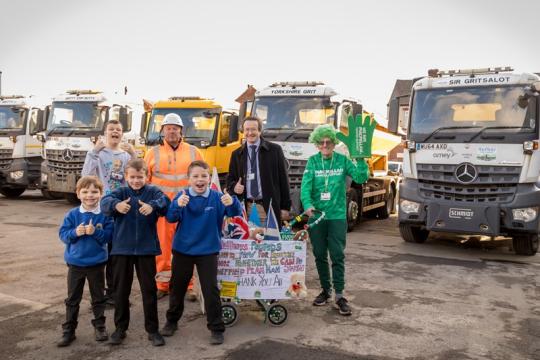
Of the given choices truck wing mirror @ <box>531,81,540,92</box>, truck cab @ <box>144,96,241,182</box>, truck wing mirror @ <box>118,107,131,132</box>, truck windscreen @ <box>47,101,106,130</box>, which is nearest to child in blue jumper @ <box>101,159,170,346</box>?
truck wing mirror @ <box>531,81,540,92</box>

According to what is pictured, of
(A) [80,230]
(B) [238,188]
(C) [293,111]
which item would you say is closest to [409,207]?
(C) [293,111]

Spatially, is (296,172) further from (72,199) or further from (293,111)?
(72,199)

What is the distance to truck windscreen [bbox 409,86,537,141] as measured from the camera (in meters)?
8.05

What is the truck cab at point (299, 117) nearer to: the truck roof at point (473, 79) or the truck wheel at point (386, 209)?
the truck roof at point (473, 79)

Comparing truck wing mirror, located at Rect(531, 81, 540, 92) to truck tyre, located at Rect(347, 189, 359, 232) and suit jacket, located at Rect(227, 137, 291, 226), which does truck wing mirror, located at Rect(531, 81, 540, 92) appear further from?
suit jacket, located at Rect(227, 137, 291, 226)

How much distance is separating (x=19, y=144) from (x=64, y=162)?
2479 mm

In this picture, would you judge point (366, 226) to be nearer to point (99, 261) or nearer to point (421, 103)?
point (421, 103)

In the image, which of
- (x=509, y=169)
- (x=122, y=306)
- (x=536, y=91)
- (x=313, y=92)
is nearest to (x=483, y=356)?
(x=122, y=306)

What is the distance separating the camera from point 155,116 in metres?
12.0

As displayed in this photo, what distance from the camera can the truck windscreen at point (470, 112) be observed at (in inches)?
317

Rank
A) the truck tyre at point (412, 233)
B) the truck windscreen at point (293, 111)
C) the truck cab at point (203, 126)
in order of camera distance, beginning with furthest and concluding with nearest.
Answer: the truck cab at point (203, 126), the truck windscreen at point (293, 111), the truck tyre at point (412, 233)

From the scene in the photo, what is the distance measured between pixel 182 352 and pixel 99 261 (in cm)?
99

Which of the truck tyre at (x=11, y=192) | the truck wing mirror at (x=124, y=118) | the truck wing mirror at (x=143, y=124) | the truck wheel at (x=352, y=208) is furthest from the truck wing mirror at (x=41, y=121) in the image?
the truck wheel at (x=352, y=208)

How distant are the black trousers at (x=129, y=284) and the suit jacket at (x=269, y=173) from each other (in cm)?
149
